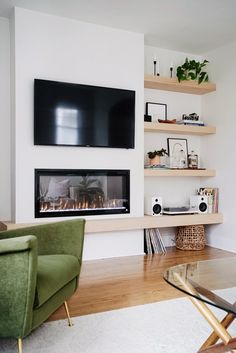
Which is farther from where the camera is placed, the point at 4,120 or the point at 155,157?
the point at 155,157

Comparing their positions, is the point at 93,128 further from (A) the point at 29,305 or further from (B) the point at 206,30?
(A) the point at 29,305

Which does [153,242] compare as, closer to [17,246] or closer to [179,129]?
[179,129]

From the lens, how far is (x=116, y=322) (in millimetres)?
2254

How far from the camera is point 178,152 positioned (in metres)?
4.80

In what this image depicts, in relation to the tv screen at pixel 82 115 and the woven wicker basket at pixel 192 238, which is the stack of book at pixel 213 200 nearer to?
the woven wicker basket at pixel 192 238

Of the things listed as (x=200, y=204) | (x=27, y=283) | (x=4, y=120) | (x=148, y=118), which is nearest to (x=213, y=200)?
(x=200, y=204)

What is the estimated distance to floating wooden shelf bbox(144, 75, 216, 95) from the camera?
4301mm

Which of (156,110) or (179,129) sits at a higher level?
(156,110)

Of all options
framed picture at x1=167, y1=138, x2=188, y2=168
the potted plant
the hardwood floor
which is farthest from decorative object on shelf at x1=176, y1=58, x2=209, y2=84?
the hardwood floor

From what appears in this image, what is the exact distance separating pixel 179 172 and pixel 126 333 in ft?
8.67

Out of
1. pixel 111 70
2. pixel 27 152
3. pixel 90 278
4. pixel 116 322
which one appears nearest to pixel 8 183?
pixel 27 152

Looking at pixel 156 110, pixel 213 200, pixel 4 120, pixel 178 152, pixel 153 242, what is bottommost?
pixel 153 242

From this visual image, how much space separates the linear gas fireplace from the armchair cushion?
148 cm

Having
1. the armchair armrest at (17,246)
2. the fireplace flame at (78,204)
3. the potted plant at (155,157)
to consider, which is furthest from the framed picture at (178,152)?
the armchair armrest at (17,246)
